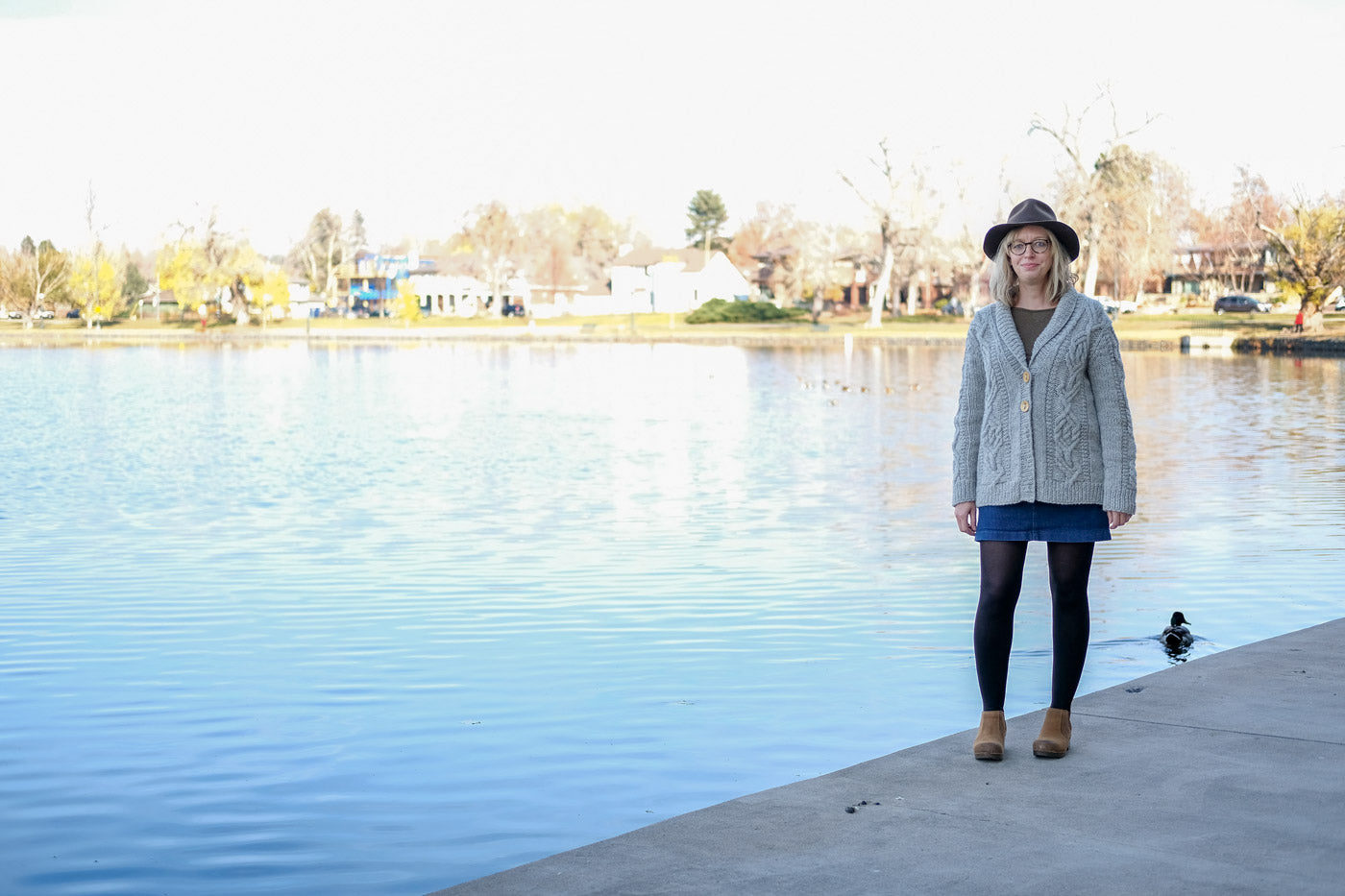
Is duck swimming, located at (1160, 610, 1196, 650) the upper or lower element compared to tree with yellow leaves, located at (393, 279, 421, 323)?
lower

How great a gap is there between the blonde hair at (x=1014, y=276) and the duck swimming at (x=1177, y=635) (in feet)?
13.4

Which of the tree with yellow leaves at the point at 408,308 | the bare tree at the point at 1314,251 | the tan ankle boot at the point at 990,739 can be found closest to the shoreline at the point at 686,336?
the bare tree at the point at 1314,251

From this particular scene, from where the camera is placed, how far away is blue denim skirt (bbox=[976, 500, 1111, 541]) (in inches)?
233

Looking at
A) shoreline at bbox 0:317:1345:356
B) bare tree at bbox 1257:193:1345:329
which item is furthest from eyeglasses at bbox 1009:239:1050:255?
bare tree at bbox 1257:193:1345:329

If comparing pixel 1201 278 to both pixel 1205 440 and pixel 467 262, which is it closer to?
pixel 467 262

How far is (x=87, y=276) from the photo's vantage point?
128m

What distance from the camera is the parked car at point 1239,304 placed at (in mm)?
96312

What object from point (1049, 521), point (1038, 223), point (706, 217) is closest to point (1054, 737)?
point (1049, 521)

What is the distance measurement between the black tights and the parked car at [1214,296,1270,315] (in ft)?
314

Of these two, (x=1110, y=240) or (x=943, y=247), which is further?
(x=943, y=247)

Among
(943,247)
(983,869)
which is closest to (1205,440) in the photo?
(983,869)

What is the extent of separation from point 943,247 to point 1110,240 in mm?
21351

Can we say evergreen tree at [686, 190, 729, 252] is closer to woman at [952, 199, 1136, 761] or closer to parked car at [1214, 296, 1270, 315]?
parked car at [1214, 296, 1270, 315]

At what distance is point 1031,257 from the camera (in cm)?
592
